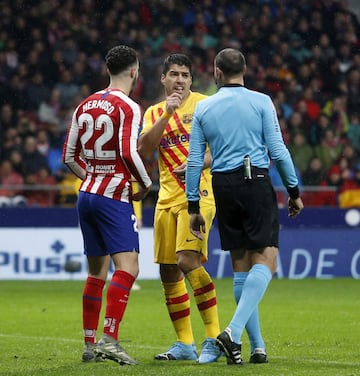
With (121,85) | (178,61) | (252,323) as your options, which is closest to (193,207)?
(252,323)

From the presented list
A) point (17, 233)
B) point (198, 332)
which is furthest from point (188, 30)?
point (198, 332)

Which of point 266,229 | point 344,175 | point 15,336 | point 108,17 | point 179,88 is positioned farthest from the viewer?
point 108,17

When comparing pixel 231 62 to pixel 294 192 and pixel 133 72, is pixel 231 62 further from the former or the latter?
pixel 294 192

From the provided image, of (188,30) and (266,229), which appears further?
(188,30)

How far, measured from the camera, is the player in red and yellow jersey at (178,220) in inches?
313

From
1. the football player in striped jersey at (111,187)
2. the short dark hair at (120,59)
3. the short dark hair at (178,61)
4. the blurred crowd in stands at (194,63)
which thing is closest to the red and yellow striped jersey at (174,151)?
the short dark hair at (178,61)

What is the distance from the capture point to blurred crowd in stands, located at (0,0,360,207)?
1927 cm

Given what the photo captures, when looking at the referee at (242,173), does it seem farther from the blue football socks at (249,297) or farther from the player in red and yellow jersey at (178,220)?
the player in red and yellow jersey at (178,220)

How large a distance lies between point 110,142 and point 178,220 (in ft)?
3.14

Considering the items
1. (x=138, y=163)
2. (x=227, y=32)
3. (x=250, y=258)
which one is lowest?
(x=250, y=258)

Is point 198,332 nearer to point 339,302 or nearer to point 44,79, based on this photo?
point 339,302

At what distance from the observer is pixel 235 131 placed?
727 cm

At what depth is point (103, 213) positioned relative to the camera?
24.6 feet

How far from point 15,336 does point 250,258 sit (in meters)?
3.17
